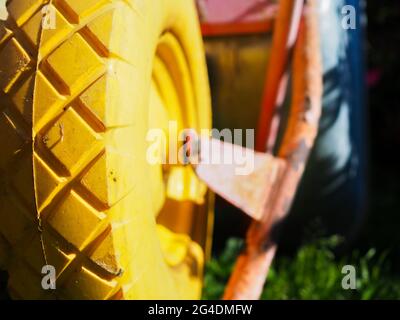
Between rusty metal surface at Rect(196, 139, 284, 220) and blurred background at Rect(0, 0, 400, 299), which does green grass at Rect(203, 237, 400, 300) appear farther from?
rusty metal surface at Rect(196, 139, 284, 220)

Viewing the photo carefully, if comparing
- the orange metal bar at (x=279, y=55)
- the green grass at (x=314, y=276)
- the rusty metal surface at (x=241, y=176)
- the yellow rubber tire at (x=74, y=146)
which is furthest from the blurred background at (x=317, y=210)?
the yellow rubber tire at (x=74, y=146)

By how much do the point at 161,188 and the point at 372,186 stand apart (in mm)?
1494

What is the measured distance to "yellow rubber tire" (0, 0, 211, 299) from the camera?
2.81 feet

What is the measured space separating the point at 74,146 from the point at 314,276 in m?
1.02

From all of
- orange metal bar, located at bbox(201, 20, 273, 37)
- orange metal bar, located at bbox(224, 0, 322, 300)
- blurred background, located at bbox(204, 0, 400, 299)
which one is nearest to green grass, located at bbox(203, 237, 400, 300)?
blurred background, located at bbox(204, 0, 400, 299)

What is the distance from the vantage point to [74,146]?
86cm

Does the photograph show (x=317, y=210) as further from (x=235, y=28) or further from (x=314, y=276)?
(x=235, y=28)

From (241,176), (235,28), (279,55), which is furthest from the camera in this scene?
(235,28)

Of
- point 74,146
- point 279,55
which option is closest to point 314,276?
point 279,55

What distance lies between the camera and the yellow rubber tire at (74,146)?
856 millimetres

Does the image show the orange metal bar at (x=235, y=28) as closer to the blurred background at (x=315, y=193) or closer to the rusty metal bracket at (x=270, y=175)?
the blurred background at (x=315, y=193)
